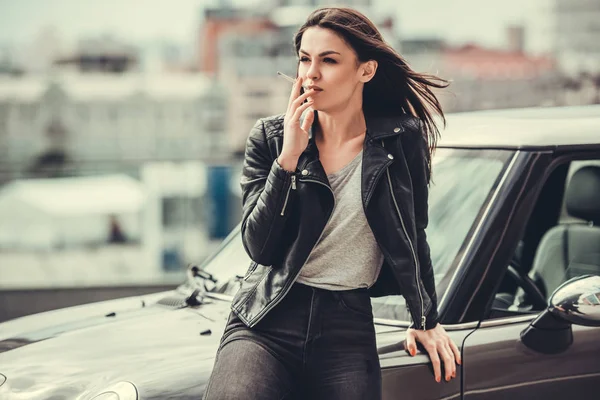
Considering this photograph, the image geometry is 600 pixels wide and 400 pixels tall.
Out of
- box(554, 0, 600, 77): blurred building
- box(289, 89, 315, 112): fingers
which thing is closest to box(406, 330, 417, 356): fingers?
box(289, 89, 315, 112): fingers

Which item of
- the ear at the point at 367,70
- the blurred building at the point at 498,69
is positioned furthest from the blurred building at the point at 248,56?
the ear at the point at 367,70

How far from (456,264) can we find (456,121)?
81 centimetres

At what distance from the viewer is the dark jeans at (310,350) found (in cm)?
257

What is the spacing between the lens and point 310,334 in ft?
8.52

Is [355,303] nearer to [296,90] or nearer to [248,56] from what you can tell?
[296,90]

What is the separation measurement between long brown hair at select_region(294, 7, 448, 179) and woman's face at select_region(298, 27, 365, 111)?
0.09 feet

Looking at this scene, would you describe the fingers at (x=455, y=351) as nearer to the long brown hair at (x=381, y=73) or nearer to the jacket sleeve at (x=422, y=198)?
the jacket sleeve at (x=422, y=198)

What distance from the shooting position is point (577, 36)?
1848cm

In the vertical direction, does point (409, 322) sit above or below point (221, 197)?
above

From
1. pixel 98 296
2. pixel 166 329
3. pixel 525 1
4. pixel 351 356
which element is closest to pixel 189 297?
pixel 166 329

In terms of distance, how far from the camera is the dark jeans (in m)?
2.57

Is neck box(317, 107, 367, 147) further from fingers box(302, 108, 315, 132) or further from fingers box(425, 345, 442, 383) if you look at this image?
fingers box(425, 345, 442, 383)

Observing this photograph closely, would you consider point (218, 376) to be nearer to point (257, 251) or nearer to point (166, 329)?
point (257, 251)

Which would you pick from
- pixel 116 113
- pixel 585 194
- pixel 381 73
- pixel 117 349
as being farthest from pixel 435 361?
pixel 116 113
